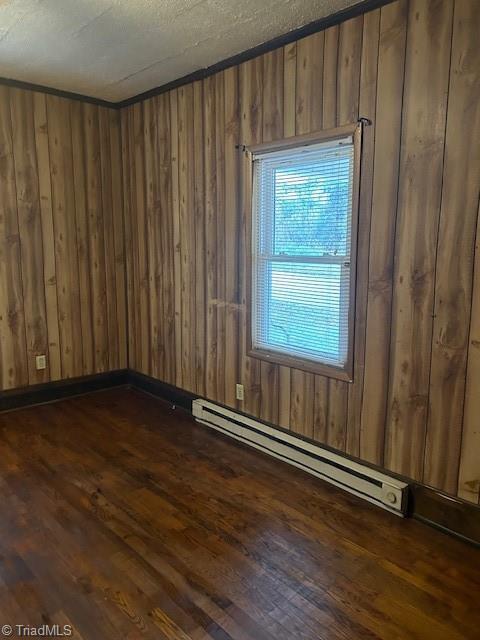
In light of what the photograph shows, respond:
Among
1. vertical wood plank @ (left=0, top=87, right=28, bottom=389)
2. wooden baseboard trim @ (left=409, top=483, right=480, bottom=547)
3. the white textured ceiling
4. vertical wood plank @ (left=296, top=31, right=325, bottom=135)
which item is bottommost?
wooden baseboard trim @ (left=409, top=483, right=480, bottom=547)

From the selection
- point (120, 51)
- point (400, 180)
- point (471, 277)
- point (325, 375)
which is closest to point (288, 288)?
point (325, 375)

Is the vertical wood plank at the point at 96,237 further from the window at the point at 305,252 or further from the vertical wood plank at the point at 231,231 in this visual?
the window at the point at 305,252

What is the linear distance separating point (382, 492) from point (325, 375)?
69cm

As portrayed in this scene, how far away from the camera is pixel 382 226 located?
2.40 meters

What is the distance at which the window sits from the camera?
2592mm

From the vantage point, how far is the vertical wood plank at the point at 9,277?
3.57 metres

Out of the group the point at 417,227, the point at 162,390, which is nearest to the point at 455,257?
Answer: the point at 417,227

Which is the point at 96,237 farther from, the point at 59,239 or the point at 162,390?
the point at 162,390

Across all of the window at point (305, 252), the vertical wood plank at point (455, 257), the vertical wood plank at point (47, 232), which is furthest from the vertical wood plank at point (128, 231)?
the vertical wood plank at point (455, 257)

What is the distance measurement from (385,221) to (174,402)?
7.66ft

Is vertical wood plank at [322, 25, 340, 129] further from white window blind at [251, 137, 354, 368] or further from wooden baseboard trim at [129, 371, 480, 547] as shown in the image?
wooden baseboard trim at [129, 371, 480, 547]

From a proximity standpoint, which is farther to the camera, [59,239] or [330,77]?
[59,239]

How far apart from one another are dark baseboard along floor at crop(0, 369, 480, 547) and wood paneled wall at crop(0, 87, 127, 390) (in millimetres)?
88

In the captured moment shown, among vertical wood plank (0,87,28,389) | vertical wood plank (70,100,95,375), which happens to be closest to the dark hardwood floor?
vertical wood plank (0,87,28,389)
